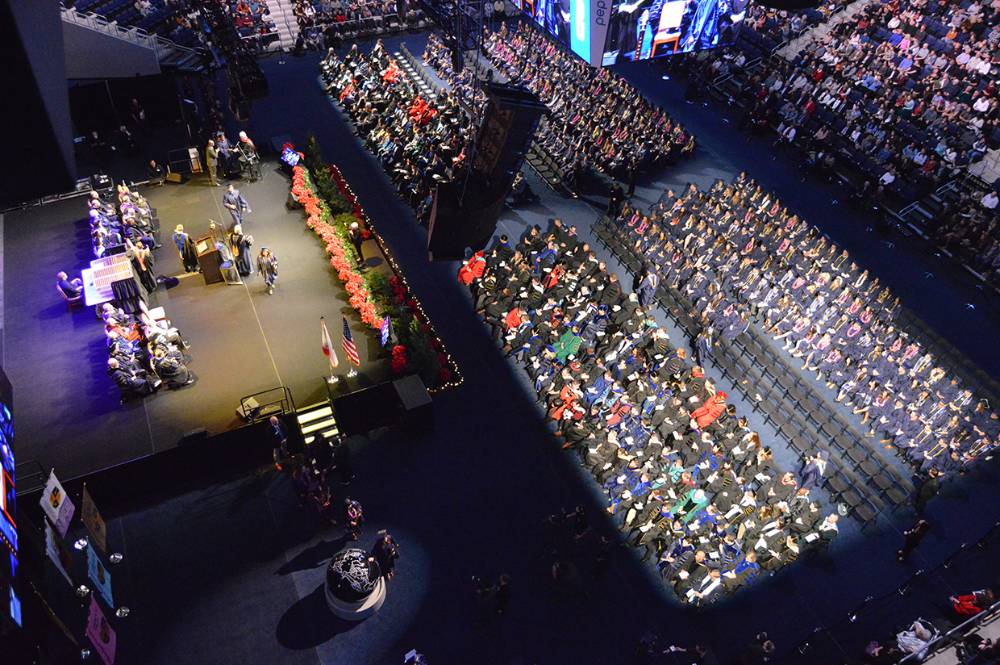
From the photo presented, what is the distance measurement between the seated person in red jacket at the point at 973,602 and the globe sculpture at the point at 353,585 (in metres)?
12.5

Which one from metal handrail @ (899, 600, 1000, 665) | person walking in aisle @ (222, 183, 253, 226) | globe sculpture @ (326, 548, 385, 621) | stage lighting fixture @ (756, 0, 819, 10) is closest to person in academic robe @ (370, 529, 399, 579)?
globe sculpture @ (326, 548, 385, 621)

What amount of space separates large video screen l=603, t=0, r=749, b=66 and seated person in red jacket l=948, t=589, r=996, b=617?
15.7 m

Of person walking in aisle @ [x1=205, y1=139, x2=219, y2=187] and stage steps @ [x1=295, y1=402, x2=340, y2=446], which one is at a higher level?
person walking in aisle @ [x1=205, y1=139, x2=219, y2=187]

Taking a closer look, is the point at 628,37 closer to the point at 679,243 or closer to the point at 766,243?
the point at 679,243

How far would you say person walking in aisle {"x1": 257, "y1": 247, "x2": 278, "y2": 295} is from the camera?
21.9 metres

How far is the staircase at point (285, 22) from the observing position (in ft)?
127

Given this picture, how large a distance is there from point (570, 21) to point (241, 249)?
39.5 feet

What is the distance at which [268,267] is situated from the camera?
870 inches

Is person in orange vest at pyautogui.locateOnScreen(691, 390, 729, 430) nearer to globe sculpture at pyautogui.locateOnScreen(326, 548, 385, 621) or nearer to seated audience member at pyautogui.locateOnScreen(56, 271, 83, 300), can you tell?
globe sculpture at pyautogui.locateOnScreen(326, 548, 385, 621)

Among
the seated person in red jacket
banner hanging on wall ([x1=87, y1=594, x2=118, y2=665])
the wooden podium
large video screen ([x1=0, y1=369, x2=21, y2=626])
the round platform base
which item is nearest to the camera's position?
large video screen ([x1=0, y1=369, x2=21, y2=626])

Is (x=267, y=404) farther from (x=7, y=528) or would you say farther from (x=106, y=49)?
(x=106, y=49)

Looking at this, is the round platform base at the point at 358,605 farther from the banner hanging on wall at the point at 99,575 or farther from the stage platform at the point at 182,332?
the stage platform at the point at 182,332

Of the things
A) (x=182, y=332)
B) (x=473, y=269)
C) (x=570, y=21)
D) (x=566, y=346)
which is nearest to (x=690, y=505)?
(x=566, y=346)

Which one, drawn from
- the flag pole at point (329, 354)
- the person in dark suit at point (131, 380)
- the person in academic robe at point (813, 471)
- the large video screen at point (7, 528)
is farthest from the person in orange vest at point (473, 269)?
the large video screen at point (7, 528)
